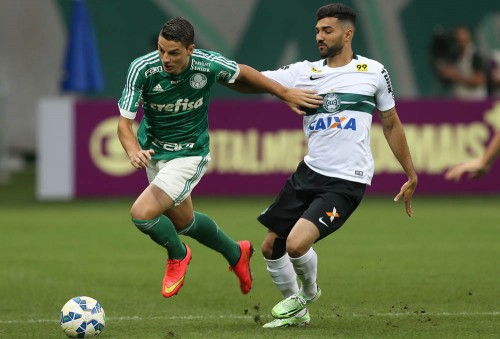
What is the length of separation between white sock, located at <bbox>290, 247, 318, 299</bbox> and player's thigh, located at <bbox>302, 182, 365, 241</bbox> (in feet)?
0.61

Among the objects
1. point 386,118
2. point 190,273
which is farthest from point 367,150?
point 190,273

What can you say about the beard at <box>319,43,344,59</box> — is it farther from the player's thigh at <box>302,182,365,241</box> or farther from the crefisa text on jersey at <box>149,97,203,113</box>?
the crefisa text on jersey at <box>149,97,203,113</box>

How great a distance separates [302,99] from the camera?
26.7 feet

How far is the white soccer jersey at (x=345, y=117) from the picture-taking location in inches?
320

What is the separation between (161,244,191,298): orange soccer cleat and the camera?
8.37 m

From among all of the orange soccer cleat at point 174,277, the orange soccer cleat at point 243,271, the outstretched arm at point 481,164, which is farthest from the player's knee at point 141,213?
the outstretched arm at point 481,164

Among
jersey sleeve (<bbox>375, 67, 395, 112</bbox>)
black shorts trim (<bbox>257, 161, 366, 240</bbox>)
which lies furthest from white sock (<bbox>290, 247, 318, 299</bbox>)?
jersey sleeve (<bbox>375, 67, 395, 112</bbox>)

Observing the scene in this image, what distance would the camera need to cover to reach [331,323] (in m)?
8.32

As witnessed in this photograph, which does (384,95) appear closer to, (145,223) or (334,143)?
(334,143)

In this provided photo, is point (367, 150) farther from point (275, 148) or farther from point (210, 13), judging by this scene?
point (210, 13)

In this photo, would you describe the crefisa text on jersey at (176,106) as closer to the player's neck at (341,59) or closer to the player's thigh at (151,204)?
the player's thigh at (151,204)

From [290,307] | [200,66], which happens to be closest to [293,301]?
[290,307]

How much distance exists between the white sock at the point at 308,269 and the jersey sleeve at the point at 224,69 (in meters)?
1.45

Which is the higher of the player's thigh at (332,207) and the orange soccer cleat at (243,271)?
the player's thigh at (332,207)
